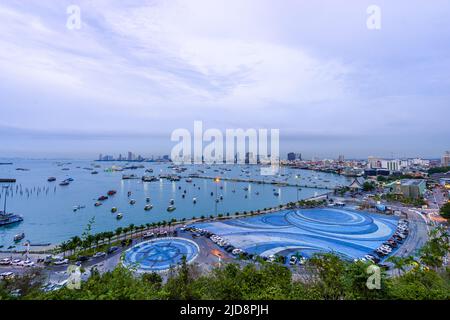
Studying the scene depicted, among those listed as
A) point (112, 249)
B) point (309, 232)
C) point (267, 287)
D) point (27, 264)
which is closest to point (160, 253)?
point (112, 249)

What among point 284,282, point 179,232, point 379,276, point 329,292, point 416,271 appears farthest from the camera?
point 179,232

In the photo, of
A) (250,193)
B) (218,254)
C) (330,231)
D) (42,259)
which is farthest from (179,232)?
(250,193)

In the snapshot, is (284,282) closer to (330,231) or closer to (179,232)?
(179,232)

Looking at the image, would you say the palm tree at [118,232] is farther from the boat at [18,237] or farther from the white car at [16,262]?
the boat at [18,237]

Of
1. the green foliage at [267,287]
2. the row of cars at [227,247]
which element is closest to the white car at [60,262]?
the green foliage at [267,287]

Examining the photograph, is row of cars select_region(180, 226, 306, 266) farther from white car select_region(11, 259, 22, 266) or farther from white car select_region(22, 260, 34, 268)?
white car select_region(11, 259, 22, 266)

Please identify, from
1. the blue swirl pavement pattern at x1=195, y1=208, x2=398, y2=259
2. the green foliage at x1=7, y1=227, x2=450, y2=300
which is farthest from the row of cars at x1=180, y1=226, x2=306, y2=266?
the green foliage at x1=7, y1=227, x2=450, y2=300
